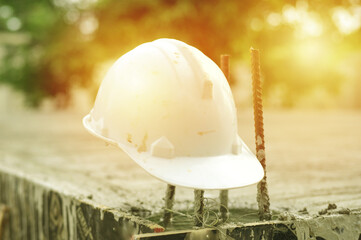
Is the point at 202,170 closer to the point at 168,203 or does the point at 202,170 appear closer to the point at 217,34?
the point at 168,203

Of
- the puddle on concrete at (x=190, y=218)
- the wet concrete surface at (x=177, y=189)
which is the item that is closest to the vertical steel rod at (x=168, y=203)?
the puddle on concrete at (x=190, y=218)

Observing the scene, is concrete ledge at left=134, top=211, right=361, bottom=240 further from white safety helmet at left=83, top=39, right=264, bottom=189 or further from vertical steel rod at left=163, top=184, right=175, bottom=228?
vertical steel rod at left=163, top=184, right=175, bottom=228

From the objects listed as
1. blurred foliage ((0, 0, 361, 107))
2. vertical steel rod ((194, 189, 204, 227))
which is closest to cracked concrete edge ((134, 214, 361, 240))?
vertical steel rod ((194, 189, 204, 227))

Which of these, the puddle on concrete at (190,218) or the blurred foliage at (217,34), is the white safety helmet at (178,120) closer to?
the puddle on concrete at (190,218)

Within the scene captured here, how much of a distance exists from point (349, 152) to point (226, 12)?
566cm

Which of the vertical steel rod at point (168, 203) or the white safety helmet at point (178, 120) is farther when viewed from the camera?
the vertical steel rod at point (168, 203)

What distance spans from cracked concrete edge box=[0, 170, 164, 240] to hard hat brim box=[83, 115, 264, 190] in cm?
19

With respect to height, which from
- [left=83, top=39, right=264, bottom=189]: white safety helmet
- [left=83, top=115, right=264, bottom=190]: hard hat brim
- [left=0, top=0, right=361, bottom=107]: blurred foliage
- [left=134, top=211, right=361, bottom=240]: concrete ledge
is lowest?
[left=134, top=211, right=361, bottom=240]: concrete ledge

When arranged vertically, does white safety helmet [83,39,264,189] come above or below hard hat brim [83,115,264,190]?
above

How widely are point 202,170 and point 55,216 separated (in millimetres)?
1152

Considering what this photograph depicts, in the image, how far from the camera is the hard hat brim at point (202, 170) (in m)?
1.82

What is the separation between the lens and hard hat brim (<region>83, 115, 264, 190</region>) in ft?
5.98

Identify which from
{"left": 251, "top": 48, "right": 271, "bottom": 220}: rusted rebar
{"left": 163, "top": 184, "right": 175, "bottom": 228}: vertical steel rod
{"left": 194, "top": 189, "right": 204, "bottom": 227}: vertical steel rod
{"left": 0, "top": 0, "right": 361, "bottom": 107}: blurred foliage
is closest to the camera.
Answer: {"left": 194, "top": 189, "right": 204, "bottom": 227}: vertical steel rod

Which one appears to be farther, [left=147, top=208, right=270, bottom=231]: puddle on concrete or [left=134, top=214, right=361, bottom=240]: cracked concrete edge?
[left=147, top=208, right=270, bottom=231]: puddle on concrete
